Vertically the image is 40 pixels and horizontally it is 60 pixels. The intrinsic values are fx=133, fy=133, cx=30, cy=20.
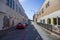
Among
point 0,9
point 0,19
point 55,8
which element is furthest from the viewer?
point 55,8

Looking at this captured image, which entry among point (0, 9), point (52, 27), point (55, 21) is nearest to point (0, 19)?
point (0, 9)

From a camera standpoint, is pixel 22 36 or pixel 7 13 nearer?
pixel 22 36

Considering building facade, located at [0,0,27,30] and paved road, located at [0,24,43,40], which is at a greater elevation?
building facade, located at [0,0,27,30]

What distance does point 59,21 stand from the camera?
28.4 m

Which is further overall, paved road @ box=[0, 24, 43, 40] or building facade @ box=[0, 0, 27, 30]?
building facade @ box=[0, 0, 27, 30]

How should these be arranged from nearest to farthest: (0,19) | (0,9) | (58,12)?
(0,9)
(0,19)
(58,12)

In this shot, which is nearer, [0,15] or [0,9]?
[0,9]

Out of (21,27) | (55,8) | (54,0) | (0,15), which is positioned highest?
(54,0)

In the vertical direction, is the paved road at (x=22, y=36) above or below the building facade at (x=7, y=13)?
below

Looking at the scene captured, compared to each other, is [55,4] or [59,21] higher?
[55,4]

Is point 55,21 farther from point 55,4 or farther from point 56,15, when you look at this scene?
point 55,4

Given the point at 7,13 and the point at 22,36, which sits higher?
the point at 7,13

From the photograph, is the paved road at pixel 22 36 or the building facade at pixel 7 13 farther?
the building facade at pixel 7 13

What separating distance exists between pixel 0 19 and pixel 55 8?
1239 centimetres
